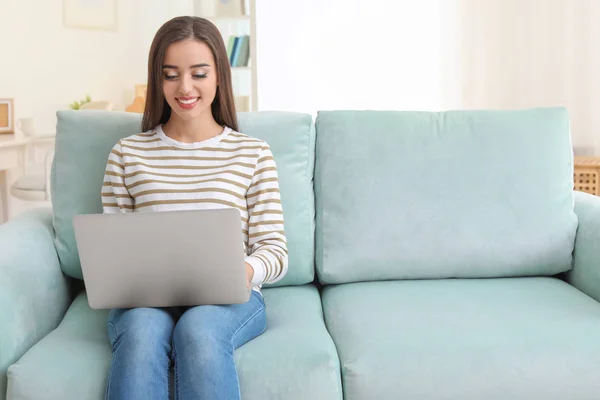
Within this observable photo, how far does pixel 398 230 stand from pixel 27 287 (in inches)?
35.7

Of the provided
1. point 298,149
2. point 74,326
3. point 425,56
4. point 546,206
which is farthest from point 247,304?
point 425,56

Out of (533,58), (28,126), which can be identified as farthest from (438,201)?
(28,126)

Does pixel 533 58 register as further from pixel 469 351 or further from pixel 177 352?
pixel 177 352

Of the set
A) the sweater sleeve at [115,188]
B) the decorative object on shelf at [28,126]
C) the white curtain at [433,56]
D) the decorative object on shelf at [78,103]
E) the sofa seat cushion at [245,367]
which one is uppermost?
the white curtain at [433,56]

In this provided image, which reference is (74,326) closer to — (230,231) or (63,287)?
(63,287)

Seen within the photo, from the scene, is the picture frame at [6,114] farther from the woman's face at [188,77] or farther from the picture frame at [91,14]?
the woman's face at [188,77]

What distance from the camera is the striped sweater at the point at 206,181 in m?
1.65

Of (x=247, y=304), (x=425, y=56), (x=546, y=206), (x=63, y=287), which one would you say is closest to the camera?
(x=247, y=304)

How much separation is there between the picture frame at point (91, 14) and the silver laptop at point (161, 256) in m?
4.06

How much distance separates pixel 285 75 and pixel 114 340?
3588 mm

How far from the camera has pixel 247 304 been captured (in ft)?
5.02

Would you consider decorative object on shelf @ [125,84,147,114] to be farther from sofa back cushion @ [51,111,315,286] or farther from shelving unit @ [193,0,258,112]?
sofa back cushion @ [51,111,315,286]

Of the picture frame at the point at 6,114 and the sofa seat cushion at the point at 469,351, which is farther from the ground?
the picture frame at the point at 6,114

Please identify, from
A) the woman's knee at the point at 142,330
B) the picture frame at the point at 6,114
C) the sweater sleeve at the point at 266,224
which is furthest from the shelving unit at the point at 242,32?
the woman's knee at the point at 142,330
